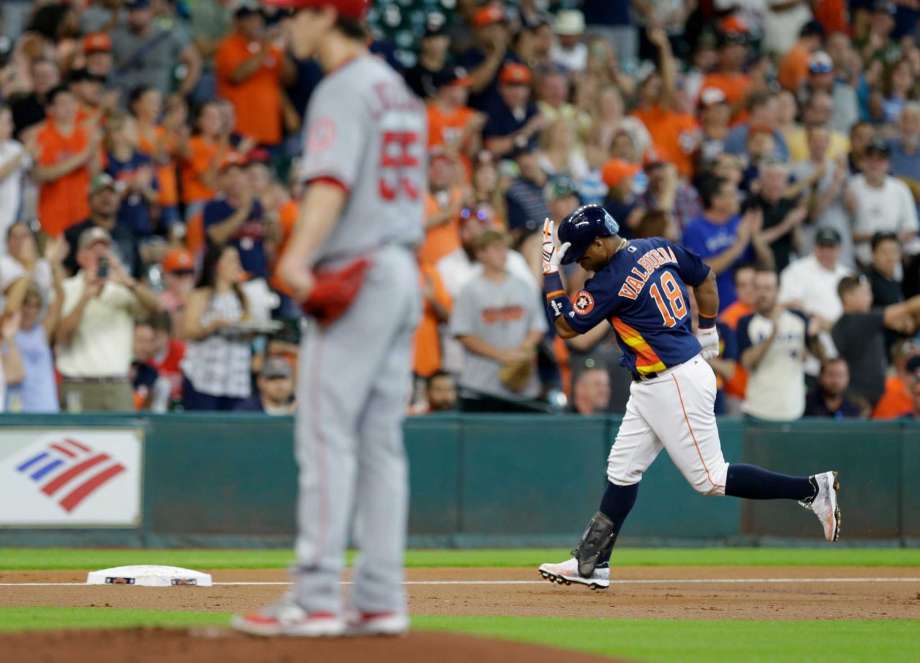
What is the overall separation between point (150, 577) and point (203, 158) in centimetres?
779

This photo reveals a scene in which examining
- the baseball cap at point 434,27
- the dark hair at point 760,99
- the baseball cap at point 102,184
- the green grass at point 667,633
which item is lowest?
the green grass at point 667,633

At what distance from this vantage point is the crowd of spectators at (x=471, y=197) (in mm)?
15078

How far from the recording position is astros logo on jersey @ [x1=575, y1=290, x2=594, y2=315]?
1018cm

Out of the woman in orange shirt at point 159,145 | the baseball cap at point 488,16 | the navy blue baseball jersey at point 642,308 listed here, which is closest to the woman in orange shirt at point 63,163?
the woman in orange shirt at point 159,145

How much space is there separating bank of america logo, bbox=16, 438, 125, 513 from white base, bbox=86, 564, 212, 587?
3.44 m

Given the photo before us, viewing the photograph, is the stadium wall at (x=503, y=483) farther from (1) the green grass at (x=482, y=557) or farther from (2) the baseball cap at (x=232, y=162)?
(2) the baseball cap at (x=232, y=162)

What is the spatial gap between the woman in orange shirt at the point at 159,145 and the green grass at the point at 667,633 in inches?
342

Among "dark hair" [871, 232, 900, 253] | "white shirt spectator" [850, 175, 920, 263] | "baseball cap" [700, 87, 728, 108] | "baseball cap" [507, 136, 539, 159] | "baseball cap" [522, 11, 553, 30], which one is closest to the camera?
"dark hair" [871, 232, 900, 253]

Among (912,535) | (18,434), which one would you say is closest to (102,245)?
(18,434)

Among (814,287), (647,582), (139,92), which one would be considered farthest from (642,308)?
(139,92)

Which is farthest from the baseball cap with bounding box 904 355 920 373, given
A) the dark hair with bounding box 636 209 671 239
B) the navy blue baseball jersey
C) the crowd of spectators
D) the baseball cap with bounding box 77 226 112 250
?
the baseball cap with bounding box 77 226 112 250

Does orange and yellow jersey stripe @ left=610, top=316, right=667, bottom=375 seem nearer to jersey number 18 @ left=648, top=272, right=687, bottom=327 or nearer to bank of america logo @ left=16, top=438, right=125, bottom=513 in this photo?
jersey number 18 @ left=648, top=272, right=687, bottom=327

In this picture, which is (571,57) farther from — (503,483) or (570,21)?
(503,483)

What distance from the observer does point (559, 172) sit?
1789 cm
